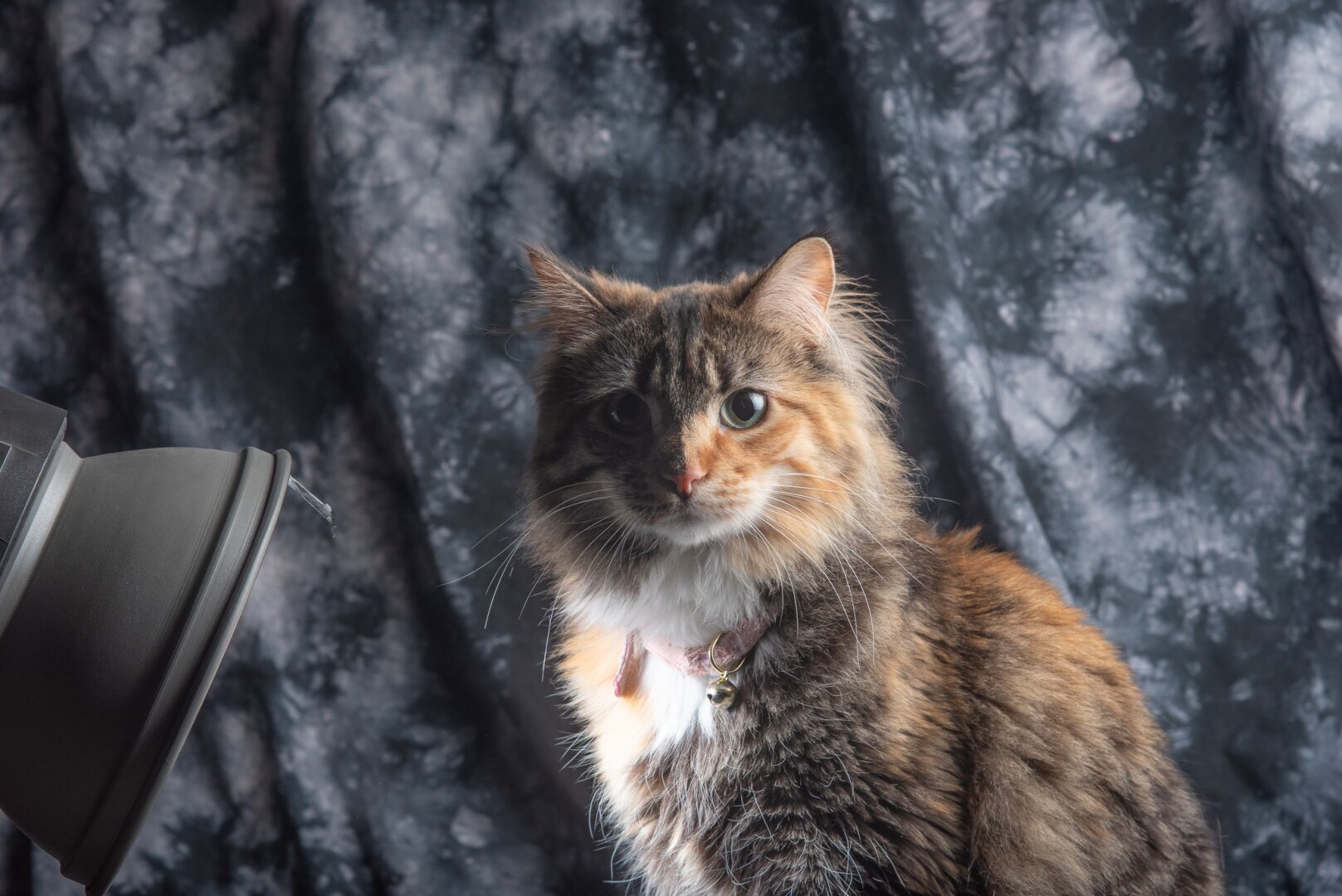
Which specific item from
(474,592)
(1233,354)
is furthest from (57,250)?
(1233,354)

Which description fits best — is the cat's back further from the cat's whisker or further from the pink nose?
the cat's whisker

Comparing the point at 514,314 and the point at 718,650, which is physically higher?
the point at 514,314

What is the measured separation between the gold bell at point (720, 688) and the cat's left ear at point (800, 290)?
488 millimetres

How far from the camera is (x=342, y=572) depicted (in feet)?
7.24

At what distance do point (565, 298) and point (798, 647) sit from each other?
65cm

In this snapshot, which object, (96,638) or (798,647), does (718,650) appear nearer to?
(798,647)

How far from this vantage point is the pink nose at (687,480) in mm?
1390

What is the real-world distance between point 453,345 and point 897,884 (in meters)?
1.33

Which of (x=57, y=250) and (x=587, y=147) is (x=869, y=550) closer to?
(x=587, y=147)

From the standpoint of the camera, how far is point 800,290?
157cm

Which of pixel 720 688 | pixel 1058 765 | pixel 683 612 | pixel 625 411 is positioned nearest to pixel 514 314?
pixel 625 411

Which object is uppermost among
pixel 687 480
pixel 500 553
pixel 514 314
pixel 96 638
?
pixel 514 314

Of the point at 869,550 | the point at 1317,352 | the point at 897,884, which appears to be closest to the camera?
the point at 897,884

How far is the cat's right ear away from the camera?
1.61 meters
